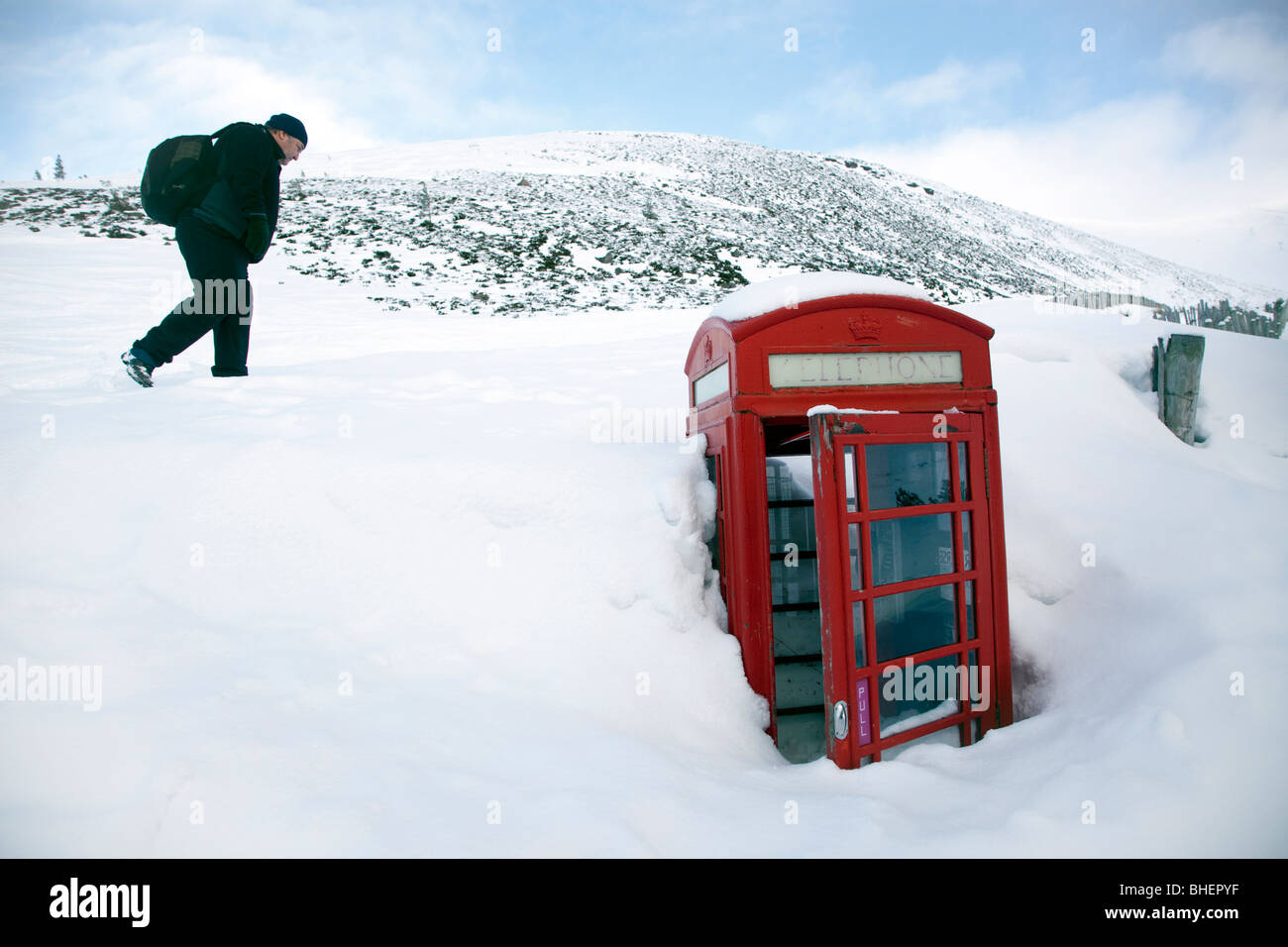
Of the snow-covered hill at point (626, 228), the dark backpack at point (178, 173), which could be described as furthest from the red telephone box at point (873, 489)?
the snow-covered hill at point (626, 228)

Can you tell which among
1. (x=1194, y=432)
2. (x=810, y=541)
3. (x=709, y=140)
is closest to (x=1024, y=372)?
(x=1194, y=432)

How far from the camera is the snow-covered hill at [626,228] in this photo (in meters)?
15.5

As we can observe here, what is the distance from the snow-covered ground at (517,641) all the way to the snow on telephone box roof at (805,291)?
931mm

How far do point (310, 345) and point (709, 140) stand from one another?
37557 millimetres

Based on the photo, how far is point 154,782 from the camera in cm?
196

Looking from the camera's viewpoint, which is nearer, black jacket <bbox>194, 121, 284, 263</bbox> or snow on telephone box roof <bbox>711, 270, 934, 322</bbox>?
snow on telephone box roof <bbox>711, 270, 934, 322</bbox>

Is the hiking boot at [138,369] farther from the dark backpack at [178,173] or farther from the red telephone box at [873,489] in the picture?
the red telephone box at [873,489]

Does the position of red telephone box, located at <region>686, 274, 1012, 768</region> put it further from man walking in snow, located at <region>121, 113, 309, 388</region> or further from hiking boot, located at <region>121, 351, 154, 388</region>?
hiking boot, located at <region>121, 351, 154, 388</region>

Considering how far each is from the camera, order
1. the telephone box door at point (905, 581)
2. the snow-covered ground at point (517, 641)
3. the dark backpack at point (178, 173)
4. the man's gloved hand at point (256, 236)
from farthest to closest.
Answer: the man's gloved hand at point (256, 236), the dark backpack at point (178, 173), the telephone box door at point (905, 581), the snow-covered ground at point (517, 641)

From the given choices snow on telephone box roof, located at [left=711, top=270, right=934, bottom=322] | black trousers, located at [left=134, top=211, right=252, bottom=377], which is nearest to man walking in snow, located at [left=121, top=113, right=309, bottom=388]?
black trousers, located at [left=134, top=211, right=252, bottom=377]

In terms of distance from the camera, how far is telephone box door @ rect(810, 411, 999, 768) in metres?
2.81

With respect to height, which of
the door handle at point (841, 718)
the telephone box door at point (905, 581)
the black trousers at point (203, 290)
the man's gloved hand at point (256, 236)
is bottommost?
the door handle at point (841, 718)

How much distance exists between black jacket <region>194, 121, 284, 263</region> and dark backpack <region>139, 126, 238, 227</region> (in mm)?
51
